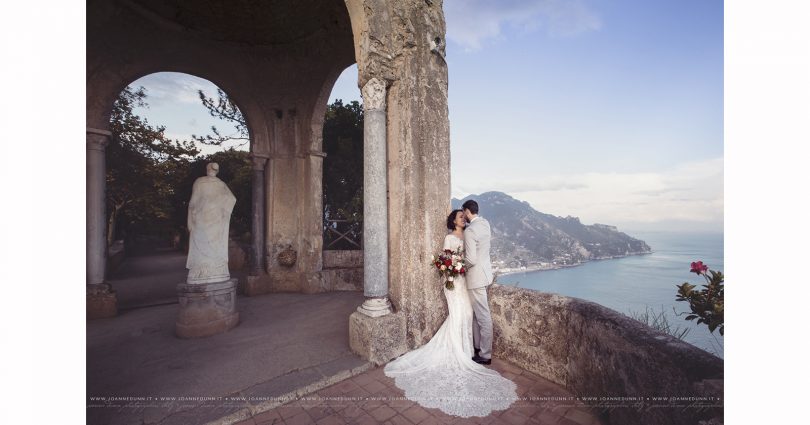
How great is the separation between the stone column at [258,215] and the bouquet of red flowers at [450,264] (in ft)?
17.6

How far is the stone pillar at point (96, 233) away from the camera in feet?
18.2

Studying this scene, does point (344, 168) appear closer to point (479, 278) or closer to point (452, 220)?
point (452, 220)

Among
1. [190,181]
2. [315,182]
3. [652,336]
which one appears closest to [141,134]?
[190,181]

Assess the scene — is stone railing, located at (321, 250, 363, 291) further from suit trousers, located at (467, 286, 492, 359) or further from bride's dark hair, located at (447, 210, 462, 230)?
suit trousers, located at (467, 286, 492, 359)

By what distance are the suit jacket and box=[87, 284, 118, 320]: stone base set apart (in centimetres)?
658

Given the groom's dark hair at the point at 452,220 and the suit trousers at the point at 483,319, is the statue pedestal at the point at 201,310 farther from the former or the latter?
the suit trousers at the point at 483,319

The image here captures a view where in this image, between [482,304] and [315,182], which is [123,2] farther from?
[482,304]

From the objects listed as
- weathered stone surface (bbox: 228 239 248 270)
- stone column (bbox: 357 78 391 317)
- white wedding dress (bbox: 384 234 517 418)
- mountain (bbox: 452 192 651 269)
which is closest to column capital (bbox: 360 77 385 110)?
stone column (bbox: 357 78 391 317)

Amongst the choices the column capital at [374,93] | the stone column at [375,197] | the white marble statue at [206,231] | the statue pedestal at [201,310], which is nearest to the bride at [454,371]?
the stone column at [375,197]

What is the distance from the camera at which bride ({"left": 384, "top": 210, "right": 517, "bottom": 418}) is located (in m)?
2.79

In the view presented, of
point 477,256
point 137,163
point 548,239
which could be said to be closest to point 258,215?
point 477,256

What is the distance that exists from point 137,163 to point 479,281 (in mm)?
15763

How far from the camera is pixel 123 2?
19.2 feet

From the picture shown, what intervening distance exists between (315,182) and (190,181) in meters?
Result: 13.8
